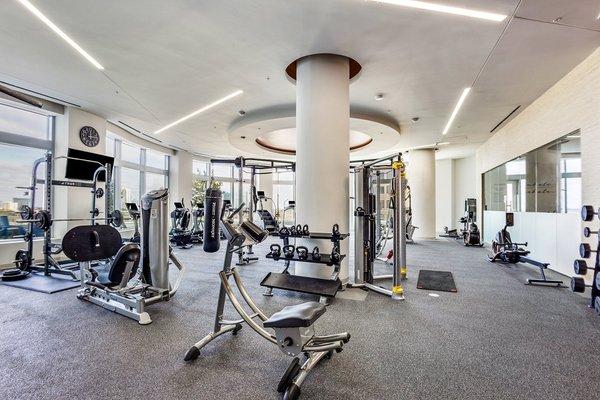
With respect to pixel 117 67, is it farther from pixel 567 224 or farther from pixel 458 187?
pixel 458 187

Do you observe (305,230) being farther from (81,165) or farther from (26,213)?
(81,165)

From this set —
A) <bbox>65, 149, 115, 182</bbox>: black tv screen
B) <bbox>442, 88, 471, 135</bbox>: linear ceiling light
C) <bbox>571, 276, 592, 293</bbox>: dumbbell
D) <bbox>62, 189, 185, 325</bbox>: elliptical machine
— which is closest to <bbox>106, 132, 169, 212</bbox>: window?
<bbox>65, 149, 115, 182</bbox>: black tv screen

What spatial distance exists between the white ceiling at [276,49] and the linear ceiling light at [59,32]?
0.08 meters

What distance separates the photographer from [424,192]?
32.9 feet

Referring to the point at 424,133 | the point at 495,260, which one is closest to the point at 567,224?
the point at 495,260

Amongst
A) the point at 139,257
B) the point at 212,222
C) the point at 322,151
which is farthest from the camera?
the point at 322,151

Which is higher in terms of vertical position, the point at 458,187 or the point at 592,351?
the point at 458,187

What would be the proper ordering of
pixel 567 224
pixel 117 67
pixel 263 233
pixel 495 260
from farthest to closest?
pixel 495 260 → pixel 567 224 → pixel 117 67 → pixel 263 233

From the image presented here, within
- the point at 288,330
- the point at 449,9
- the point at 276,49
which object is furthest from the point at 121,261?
the point at 449,9

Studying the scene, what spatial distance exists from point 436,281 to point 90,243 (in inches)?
190

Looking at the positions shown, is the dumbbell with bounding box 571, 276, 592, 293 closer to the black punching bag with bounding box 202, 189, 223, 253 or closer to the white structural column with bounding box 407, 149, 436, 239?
the black punching bag with bounding box 202, 189, 223, 253

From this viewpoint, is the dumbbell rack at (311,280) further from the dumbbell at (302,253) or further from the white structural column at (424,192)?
the white structural column at (424,192)

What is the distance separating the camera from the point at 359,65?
163 inches

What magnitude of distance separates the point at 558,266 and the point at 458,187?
314 inches
